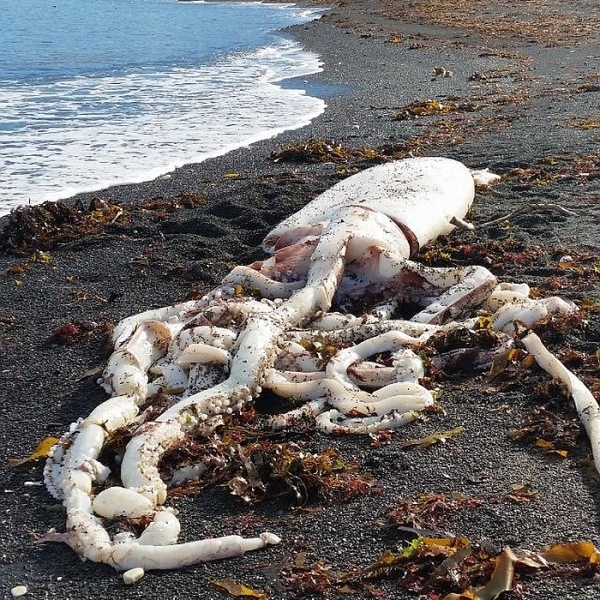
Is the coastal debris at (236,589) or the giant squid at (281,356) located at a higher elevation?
the giant squid at (281,356)

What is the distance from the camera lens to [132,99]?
14648 millimetres

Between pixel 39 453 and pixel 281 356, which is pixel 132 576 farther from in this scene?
pixel 281 356

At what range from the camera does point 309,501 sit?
132 inches

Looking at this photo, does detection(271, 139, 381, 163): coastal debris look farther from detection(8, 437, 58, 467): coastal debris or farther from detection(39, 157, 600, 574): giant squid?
detection(8, 437, 58, 467): coastal debris

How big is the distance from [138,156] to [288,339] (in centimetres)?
637

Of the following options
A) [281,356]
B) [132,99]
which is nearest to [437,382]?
[281,356]

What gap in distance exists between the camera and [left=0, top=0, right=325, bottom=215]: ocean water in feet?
32.2

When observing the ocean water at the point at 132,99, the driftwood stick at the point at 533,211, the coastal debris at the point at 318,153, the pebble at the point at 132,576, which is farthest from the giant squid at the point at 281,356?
the ocean water at the point at 132,99

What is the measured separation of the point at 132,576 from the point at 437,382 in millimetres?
1926

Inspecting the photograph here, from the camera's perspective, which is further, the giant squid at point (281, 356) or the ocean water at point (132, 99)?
the ocean water at point (132, 99)

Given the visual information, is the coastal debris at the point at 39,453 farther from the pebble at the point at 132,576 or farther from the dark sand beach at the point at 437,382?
the pebble at the point at 132,576

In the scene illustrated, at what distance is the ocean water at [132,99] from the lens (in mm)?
9805

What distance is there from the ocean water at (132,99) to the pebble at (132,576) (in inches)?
229

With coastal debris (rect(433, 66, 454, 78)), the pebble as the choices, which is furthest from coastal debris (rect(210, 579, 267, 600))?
coastal debris (rect(433, 66, 454, 78))
